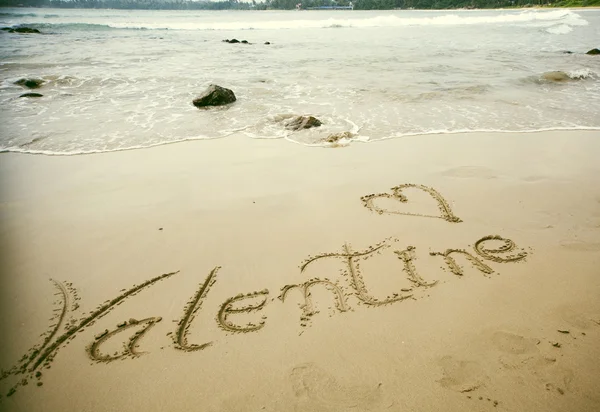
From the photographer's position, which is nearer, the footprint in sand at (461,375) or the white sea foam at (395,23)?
the footprint in sand at (461,375)

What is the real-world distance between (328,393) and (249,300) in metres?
0.99

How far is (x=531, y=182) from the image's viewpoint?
4.16 metres

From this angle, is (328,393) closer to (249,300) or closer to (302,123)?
(249,300)

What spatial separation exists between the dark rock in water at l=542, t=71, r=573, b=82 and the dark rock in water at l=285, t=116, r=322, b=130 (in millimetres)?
8082

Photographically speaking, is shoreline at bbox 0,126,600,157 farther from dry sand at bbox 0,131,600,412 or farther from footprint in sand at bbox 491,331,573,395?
footprint in sand at bbox 491,331,573,395

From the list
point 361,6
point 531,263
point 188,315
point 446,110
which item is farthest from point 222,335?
point 361,6

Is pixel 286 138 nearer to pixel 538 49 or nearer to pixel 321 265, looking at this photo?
pixel 321 265

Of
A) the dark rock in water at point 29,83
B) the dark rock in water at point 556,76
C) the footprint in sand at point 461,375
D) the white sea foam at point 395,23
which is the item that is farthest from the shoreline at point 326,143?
the white sea foam at point 395,23

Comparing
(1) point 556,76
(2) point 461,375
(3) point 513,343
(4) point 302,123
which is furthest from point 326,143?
(1) point 556,76

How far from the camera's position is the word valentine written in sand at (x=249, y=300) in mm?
2297

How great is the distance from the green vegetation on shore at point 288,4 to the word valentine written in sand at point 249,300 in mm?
69076

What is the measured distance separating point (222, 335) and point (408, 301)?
1.49m

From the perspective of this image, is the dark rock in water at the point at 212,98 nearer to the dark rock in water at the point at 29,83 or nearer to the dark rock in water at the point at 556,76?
the dark rock in water at the point at 29,83

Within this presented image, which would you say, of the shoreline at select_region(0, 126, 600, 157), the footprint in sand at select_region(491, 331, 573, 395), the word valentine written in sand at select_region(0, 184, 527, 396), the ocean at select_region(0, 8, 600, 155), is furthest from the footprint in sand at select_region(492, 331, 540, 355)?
the ocean at select_region(0, 8, 600, 155)
